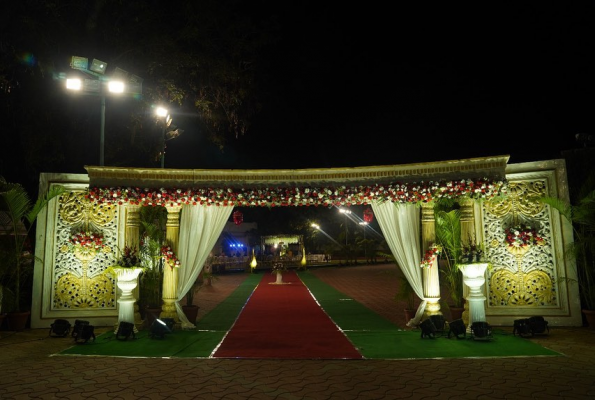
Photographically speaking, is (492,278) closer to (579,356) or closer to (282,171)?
(579,356)

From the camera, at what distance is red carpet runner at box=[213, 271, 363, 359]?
5.93 metres

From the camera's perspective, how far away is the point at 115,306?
7.95 m

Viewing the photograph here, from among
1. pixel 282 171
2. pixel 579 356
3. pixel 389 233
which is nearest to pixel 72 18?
pixel 282 171

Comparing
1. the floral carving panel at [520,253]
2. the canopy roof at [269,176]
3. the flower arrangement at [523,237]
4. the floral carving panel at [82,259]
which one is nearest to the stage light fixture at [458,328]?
the floral carving panel at [520,253]

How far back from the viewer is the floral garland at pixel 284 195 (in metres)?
7.23

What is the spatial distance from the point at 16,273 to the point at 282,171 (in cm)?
520

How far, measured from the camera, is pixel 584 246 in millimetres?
7254

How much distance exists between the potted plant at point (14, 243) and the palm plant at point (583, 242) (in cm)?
877

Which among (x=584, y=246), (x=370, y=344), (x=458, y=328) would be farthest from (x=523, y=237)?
(x=370, y=344)

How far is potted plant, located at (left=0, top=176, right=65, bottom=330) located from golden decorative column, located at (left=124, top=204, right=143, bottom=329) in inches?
48.6

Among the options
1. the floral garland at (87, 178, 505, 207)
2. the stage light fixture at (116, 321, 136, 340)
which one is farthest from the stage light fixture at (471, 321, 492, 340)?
the stage light fixture at (116, 321, 136, 340)

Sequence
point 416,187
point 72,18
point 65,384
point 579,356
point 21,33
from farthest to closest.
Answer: point 72,18 < point 21,33 < point 416,187 < point 579,356 < point 65,384

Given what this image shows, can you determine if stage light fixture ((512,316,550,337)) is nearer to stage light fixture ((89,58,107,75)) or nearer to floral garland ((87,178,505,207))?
floral garland ((87,178,505,207))

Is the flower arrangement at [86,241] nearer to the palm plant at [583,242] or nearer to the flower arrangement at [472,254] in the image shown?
the flower arrangement at [472,254]
